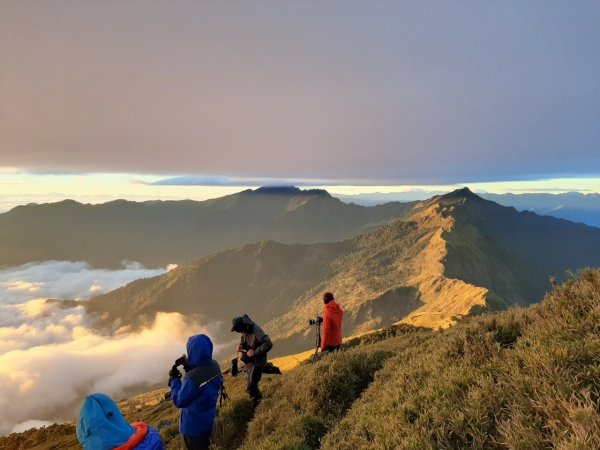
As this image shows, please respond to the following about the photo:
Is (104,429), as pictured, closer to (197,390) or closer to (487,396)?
(197,390)

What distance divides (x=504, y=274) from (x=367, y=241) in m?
66.4

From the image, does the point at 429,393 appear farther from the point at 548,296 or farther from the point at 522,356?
the point at 548,296

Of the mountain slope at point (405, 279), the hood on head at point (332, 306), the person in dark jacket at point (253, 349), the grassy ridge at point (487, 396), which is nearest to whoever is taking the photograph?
the grassy ridge at point (487, 396)

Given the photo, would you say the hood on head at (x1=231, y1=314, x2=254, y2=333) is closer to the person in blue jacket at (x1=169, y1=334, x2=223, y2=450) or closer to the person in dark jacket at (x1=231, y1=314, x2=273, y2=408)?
the person in dark jacket at (x1=231, y1=314, x2=273, y2=408)

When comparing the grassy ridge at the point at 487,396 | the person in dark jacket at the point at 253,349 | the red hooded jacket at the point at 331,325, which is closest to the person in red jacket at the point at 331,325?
the red hooded jacket at the point at 331,325

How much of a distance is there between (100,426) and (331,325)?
8807 millimetres

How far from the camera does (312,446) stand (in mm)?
5828

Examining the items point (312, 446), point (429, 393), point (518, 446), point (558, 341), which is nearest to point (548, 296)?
point (558, 341)

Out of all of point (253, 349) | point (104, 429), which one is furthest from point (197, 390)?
point (253, 349)

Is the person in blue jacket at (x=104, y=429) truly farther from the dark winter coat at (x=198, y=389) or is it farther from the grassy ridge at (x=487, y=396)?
the grassy ridge at (x=487, y=396)

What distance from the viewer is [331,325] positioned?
467 inches

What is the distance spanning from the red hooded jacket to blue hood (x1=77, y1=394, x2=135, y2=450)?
8.54m

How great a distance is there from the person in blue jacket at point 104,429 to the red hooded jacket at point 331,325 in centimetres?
843

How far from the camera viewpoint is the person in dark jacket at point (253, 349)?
28.4ft
